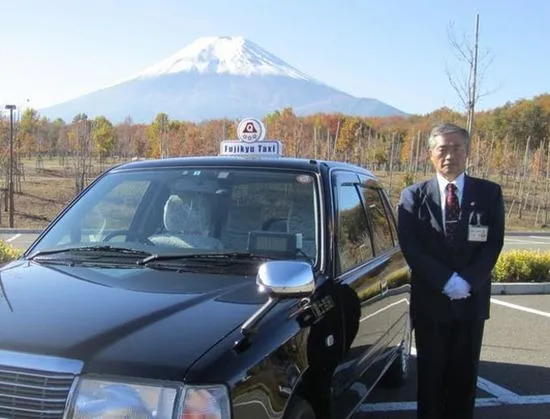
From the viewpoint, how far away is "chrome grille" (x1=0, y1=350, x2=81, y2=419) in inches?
80.4

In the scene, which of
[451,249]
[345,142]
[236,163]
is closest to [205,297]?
[236,163]

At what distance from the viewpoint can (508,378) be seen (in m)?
5.98

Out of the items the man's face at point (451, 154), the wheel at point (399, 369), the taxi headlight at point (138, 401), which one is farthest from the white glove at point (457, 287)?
the taxi headlight at point (138, 401)

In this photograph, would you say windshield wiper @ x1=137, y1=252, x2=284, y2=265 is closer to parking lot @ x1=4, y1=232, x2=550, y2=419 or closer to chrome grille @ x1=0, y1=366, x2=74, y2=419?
chrome grille @ x1=0, y1=366, x2=74, y2=419

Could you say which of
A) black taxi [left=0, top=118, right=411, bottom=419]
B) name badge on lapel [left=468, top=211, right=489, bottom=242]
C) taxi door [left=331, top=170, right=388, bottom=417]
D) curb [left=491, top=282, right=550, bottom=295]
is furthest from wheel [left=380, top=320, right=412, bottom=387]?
curb [left=491, top=282, right=550, bottom=295]

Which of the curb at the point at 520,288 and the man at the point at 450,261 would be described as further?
the curb at the point at 520,288

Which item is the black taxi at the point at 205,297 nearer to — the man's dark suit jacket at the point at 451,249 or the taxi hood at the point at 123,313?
the taxi hood at the point at 123,313

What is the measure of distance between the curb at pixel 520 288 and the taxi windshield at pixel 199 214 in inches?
314

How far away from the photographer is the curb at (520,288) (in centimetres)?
1063

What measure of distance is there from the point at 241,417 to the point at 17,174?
105ft

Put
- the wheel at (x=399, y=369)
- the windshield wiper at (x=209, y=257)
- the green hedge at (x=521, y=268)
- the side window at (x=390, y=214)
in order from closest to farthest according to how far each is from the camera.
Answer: the windshield wiper at (x=209, y=257) < the side window at (x=390, y=214) < the wheel at (x=399, y=369) < the green hedge at (x=521, y=268)

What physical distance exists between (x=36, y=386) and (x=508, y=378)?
5040 mm

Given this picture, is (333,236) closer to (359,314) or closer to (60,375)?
(359,314)

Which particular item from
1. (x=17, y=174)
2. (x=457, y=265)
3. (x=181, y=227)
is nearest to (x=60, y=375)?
(x=181, y=227)
